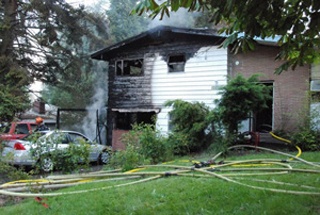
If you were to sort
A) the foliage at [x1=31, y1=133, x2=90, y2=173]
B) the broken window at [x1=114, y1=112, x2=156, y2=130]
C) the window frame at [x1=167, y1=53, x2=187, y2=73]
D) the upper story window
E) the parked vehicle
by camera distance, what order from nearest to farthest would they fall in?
the foliage at [x1=31, y1=133, x2=90, y2=173], the parked vehicle, the window frame at [x1=167, y1=53, x2=187, y2=73], the upper story window, the broken window at [x1=114, y1=112, x2=156, y2=130]

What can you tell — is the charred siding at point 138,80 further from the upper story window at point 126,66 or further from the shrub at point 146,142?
the shrub at point 146,142

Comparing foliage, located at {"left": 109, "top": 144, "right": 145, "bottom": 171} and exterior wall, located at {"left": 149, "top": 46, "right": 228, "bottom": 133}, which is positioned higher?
exterior wall, located at {"left": 149, "top": 46, "right": 228, "bottom": 133}

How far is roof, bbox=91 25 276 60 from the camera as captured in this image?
44.6 ft

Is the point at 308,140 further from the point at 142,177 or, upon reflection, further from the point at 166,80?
the point at 166,80

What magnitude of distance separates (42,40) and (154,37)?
6.62m

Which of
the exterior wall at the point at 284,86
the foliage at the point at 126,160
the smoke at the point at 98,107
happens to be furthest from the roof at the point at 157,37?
the foliage at the point at 126,160

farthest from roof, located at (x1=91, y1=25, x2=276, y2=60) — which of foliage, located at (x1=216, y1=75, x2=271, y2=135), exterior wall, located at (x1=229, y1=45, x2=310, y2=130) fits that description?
foliage, located at (x1=216, y1=75, x2=271, y2=135)

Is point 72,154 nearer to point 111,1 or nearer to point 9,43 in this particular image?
point 9,43

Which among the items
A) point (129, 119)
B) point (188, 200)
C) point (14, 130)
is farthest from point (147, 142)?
point (129, 119)

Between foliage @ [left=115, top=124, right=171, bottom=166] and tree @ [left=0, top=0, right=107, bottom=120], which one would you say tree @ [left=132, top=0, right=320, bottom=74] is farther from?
tree @ [left=0, top=0, right=107, bottom=120]

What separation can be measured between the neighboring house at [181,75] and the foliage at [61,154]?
483 centimetres

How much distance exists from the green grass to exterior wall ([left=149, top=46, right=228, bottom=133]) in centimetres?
711

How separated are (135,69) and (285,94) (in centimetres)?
854

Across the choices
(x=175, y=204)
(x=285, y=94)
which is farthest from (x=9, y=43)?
(x=175, y=204)
